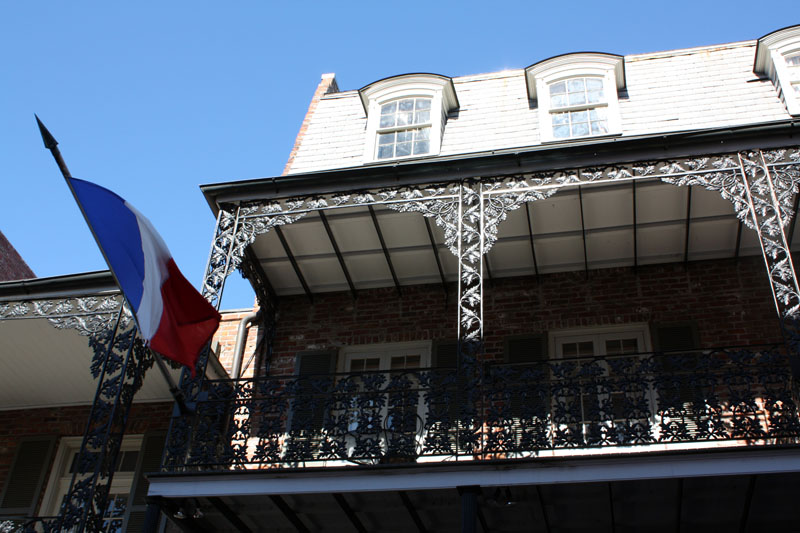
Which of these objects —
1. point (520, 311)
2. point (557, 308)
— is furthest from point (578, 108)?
point (520, 311)

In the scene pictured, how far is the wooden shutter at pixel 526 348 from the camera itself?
988cm

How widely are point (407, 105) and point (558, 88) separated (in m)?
2.14

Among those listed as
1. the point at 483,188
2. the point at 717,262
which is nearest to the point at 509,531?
the point at 483,188

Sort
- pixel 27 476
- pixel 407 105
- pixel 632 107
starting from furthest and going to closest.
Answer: pixel 407 105
pixel 632 107
pixel 27 476

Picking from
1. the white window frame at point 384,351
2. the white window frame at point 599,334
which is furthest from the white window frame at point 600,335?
the white window frame at point 384,351

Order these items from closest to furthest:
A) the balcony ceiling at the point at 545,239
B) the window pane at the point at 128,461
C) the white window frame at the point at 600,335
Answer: the balcony ceiling at the point at 545,239 < the white window frame at the point at 600,335 < the window pane at the point at 128,461

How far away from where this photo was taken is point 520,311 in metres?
10.3

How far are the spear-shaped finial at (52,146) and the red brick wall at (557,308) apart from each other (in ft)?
12.6

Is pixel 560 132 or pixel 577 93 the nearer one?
pixel 560 132

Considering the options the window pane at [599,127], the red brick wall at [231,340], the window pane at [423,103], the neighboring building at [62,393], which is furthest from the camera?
the window pane at [423,103]

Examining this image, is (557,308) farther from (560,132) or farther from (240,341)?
(240,341)

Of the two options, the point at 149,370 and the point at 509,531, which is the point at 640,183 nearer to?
the point at 509,531

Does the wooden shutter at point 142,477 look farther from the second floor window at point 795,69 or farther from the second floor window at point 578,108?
the second floor window at point 795,69

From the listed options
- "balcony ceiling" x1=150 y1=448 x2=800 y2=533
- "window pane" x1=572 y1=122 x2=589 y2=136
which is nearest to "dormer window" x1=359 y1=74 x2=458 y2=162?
"window pane" x1=572 y1=122 x2=589 y2=136
